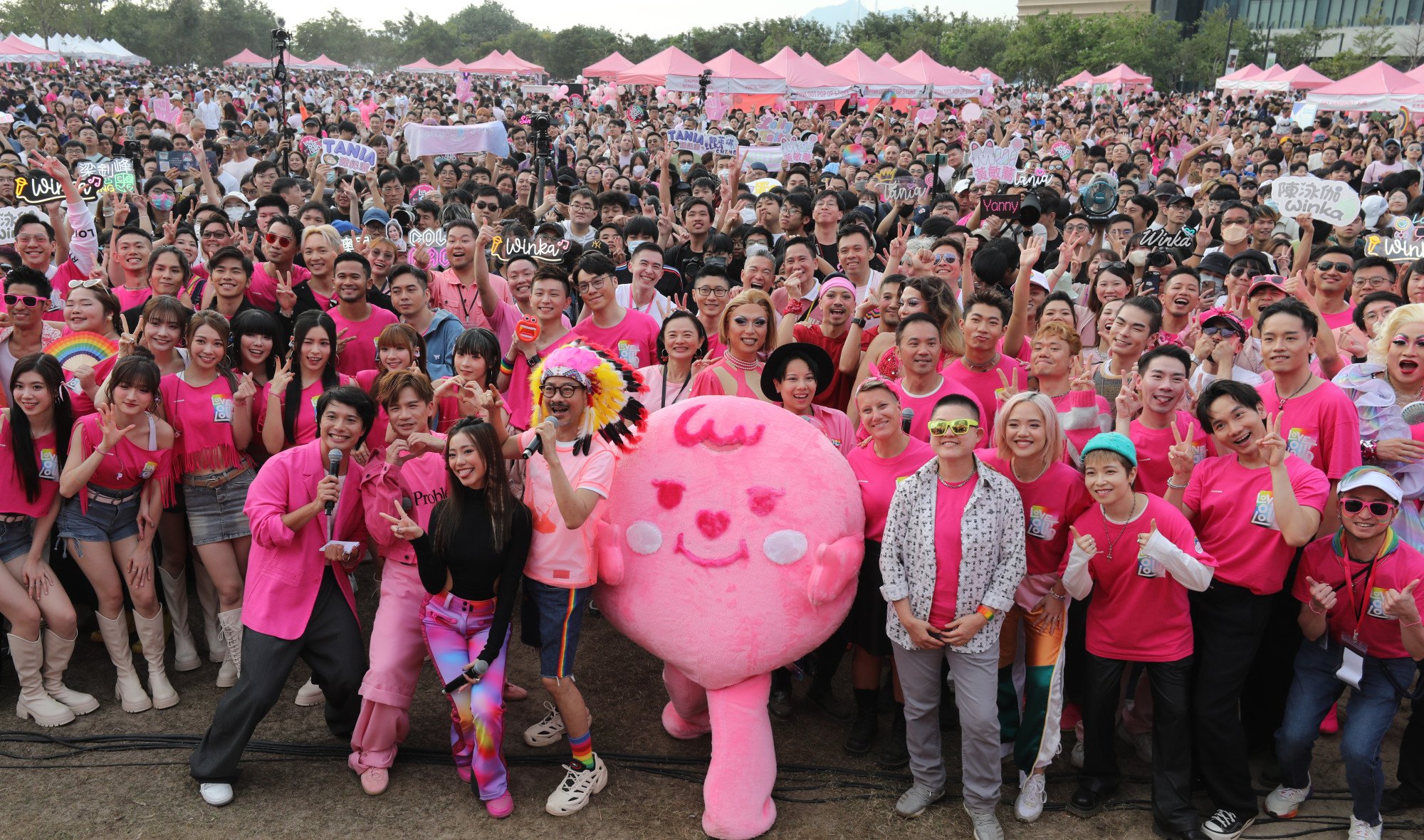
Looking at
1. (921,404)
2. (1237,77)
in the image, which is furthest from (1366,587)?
(1237,77)

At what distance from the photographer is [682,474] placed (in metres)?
3.98

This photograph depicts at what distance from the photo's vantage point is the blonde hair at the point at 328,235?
602 centimetres

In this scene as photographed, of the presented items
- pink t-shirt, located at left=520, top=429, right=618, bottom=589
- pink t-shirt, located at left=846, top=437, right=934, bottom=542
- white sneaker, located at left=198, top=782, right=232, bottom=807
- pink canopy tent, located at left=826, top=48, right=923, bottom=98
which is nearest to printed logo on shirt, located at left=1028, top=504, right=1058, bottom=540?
pink t-shirt, located at left=846, top=437, right=934, bottom=542

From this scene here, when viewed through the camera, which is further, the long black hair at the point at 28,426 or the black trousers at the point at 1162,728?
the long black hair at the point at 28,426

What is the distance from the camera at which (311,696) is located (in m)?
4.78

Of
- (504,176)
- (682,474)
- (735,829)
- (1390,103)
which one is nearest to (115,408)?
(682,474)

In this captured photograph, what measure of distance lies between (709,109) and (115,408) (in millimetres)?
14863

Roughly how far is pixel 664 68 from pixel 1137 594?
76.6 feet

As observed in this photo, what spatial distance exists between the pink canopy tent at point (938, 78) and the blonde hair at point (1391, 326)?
22667mm

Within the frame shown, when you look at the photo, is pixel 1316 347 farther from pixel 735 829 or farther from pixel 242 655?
pixel 242 655

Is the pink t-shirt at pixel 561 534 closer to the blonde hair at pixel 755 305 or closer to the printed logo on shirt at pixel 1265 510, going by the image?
the blonde hair at pixel 755 305

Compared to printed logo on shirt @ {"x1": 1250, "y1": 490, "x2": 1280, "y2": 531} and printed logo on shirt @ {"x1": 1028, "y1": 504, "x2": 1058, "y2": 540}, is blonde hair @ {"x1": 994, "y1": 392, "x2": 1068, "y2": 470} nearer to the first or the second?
printed logo on shirt @ {"x1": 1028, "y1": 504, "x2": 1058, "y2": 540}

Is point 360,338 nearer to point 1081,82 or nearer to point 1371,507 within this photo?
point 1371,507

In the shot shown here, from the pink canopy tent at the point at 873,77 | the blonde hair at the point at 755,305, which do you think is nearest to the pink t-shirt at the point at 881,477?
the blonde hair at the point at 755,305
